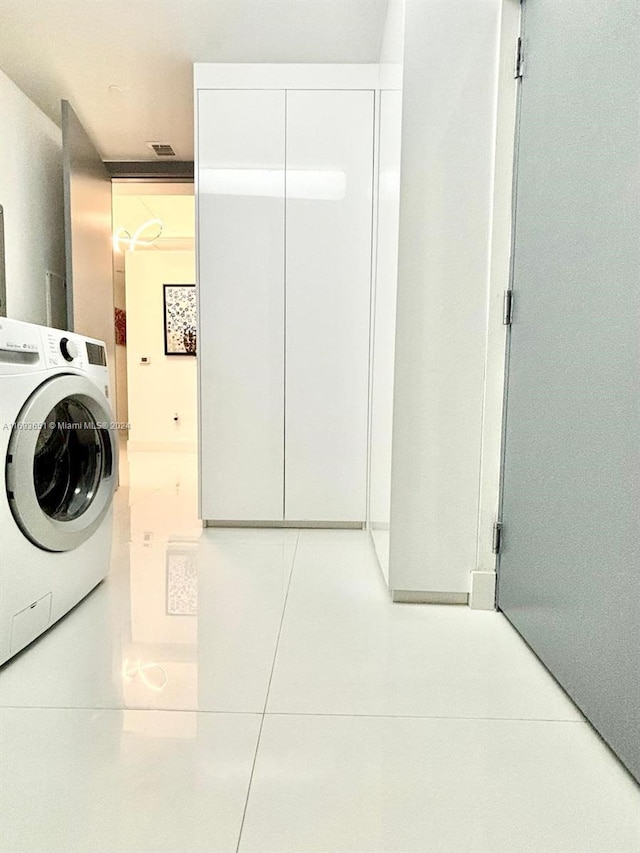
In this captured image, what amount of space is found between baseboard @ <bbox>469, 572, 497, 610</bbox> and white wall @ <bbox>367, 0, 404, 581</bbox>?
0.99 feet

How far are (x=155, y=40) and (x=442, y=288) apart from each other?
6.39ft

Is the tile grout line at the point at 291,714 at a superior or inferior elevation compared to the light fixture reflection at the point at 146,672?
superior

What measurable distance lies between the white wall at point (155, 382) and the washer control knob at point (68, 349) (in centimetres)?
424

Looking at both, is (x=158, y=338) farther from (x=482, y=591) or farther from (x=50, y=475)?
(x=482, y=591)

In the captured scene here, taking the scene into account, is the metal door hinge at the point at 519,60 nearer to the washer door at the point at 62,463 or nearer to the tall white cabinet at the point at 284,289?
the tall white cabinet at the point at 284,289

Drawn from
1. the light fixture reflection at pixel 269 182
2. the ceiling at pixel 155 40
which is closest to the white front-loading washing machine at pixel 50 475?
the light fixture reflection at pixel 269 182

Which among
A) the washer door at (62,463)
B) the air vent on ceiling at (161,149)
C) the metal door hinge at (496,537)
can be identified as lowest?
the metal door hinge at (496,537)

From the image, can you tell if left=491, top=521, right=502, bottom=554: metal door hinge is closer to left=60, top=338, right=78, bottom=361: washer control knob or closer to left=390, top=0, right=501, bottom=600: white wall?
left=390, top=0, right=501, bottom=600: white wall

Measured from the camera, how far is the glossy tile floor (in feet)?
3.03

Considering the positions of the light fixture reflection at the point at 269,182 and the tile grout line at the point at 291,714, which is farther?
the light fixture reflection at the point at 269,182

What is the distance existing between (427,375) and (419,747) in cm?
111

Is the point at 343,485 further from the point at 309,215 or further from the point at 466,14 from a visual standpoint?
the point at 466,14

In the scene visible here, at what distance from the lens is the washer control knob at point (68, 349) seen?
1.75 meters

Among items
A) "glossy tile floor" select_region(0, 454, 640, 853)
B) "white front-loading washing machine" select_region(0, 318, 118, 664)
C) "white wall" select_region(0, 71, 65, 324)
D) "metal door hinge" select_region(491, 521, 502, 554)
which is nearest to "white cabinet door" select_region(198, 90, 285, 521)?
"white front-loading washing machine" select_region(0, 318, 118, 664)
